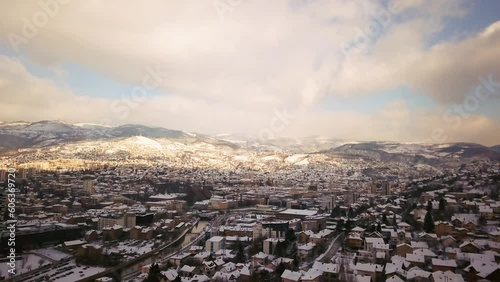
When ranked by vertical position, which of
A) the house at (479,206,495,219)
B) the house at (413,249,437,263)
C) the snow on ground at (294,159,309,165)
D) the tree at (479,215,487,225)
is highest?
the snow on ground at (294,159,309,165)

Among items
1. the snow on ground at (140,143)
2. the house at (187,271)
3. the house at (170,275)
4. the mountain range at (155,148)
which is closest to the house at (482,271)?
the house at (187,271)

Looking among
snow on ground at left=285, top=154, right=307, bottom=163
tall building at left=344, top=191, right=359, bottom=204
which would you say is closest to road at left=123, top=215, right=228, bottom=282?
tall building at left=344, top=191, right=359, bottom=204

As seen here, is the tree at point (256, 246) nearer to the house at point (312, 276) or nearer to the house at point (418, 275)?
the house at point (312, 276)

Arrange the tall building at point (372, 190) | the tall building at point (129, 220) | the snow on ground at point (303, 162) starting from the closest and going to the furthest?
the tall building at point (129, 220) → the tall building at point (372, 190) → the snow on ground at point (303, 162)

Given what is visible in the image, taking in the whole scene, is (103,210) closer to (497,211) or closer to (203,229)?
(203,229)

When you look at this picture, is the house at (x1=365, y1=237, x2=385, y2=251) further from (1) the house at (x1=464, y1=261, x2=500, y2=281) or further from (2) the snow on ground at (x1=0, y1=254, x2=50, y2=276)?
(2) the snow on ground at (x1=0, y1=254, x2=50, y2=276)

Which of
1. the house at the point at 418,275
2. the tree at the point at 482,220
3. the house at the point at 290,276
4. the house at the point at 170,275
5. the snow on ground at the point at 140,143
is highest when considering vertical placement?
the snow on ground at the point at 140,143
